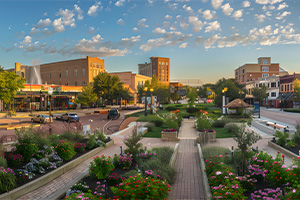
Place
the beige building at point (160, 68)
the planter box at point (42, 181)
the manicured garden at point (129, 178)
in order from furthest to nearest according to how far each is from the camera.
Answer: the beige building at point (160, 68) < the planter box at point (42, 181) < the manicured garden at point (129, 178)

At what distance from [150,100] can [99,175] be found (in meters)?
29.4

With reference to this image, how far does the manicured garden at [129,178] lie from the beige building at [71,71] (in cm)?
6349

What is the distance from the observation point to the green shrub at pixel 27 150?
29.7 feet

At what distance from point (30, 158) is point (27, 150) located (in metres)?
0.36

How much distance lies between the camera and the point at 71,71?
2891 inches

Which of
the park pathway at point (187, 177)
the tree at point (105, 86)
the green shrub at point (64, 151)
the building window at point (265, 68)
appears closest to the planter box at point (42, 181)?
the green shrub at point (64, 151)

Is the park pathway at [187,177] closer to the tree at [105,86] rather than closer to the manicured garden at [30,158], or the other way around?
the manicured garden at [30,158]

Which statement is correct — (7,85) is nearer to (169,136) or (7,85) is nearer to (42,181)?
(169,136)

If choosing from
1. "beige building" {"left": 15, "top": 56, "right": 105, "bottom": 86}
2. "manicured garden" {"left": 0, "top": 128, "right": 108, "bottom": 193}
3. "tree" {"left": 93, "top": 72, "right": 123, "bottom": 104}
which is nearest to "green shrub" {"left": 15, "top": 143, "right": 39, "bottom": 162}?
"manicured garden" {"left": 0, "top": 128, "right": 108, "bottom": 193}

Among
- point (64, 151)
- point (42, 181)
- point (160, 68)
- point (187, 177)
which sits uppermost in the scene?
point (160, 68)

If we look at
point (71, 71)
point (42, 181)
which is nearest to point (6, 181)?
point (42, 181)

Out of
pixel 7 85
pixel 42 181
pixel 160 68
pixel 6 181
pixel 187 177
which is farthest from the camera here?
pixel 160 68

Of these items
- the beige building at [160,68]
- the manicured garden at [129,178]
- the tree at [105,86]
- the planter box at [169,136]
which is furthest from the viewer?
the beige building at [160,68]

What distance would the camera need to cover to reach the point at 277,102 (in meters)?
60.9
